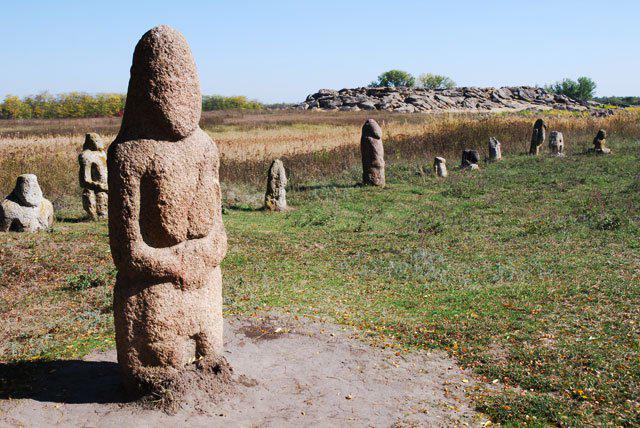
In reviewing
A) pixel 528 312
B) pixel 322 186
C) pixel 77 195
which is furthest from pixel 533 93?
pixel 528 312

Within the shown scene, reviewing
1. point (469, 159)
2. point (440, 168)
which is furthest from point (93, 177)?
point (469, 159)

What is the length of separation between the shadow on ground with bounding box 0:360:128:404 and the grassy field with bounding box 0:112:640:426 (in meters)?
0.10

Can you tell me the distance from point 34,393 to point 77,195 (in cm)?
1443

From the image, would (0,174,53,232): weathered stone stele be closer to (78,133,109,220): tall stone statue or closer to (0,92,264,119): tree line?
(78,133,109,220): tall stone statue

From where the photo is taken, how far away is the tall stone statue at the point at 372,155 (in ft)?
71.0

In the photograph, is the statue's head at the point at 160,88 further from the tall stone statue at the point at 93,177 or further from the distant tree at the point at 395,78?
the distant tree at the point at 395,78

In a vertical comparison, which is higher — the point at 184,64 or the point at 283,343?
the point at 184,64

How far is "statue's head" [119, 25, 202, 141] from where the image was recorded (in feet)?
18.2

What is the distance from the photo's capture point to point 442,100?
231ft

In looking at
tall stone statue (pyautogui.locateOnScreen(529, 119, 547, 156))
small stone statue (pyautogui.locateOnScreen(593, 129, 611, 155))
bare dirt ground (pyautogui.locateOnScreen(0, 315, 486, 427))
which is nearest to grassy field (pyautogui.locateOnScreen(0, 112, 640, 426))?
bare dirt ground (pyautogui.locateOnScreen(0, 315, 486, 427))

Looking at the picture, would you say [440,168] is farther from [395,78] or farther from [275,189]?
[395,78]

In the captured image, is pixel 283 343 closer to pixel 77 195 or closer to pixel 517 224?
pixel 517 224

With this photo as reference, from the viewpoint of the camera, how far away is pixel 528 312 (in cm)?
900

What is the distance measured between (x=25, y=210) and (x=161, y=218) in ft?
32.3
